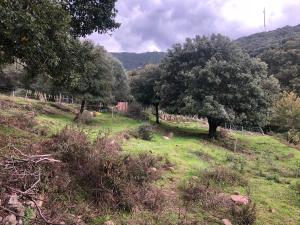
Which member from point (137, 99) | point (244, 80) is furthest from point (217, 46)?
point (137, 99)

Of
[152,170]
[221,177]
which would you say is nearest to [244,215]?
[152,170]

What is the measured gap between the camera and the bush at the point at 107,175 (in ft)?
40.6

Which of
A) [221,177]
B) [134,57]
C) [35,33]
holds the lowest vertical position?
[221,177]

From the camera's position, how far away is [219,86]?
35875 millimetres

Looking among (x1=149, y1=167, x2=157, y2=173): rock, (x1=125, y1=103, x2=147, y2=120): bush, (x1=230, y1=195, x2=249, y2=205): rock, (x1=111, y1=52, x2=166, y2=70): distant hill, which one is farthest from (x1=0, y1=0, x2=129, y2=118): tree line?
(x1=111, y1=52, x2=166, y2=70): distant hill

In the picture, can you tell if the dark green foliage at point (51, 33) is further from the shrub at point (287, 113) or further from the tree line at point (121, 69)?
the shrub at point (287, 113)

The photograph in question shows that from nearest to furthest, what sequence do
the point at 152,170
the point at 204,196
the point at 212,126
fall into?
the point at 204,196
the point at 152,170
the point at 212,126

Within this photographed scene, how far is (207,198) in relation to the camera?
14.2 metres

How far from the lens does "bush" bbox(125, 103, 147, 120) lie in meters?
55.4

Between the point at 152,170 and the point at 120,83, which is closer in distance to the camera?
the point at 152,170

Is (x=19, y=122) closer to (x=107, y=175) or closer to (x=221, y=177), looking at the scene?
(x=107, y=175)

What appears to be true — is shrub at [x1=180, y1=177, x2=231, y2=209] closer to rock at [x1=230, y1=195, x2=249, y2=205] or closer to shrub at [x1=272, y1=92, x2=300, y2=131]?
rock at [x1=230, y1=195, x2=249, y2=205]

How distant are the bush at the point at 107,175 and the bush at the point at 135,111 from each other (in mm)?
40510

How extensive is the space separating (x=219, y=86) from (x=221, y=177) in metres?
19.7
